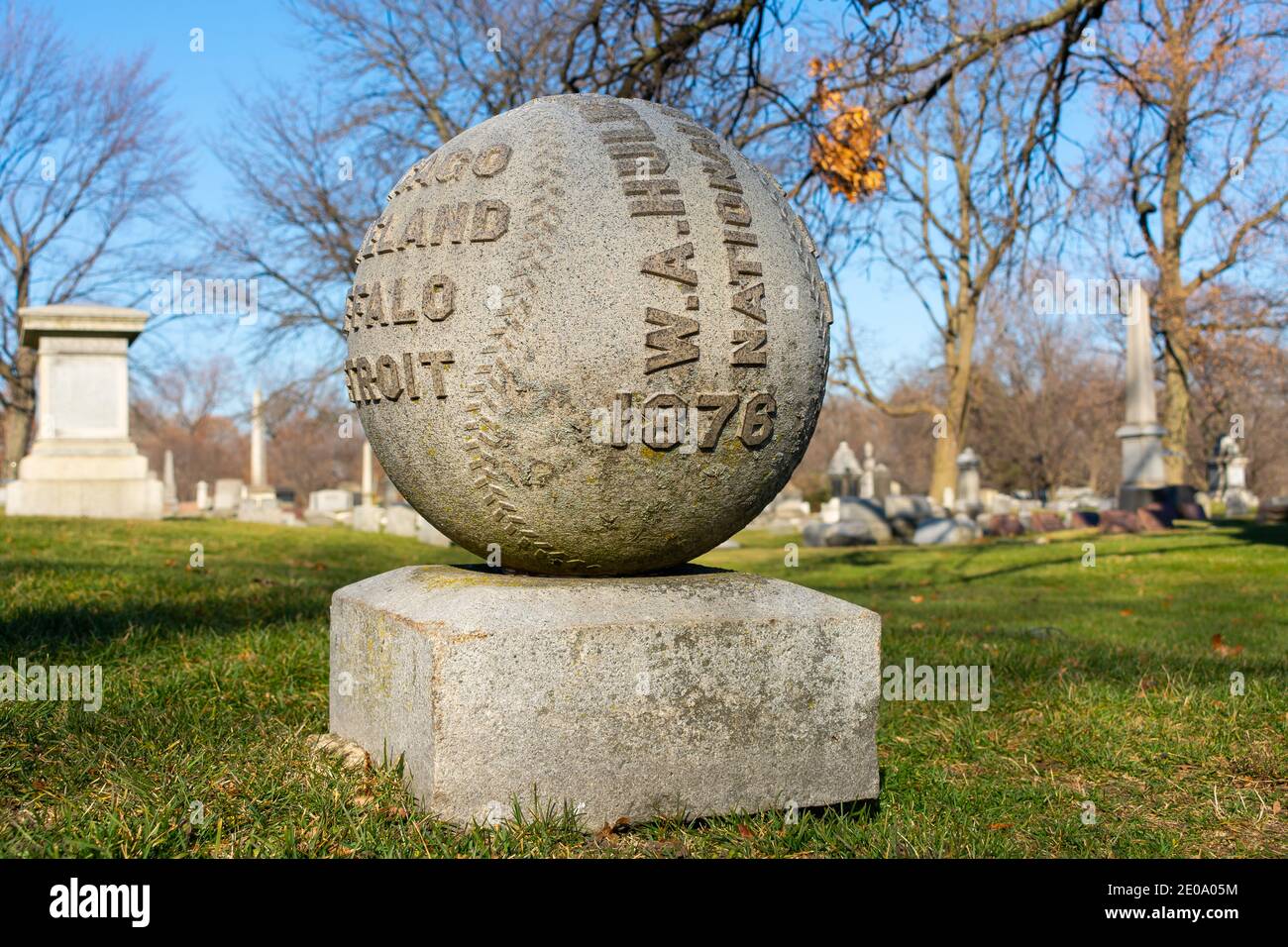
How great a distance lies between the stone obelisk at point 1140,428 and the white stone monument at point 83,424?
17026mm

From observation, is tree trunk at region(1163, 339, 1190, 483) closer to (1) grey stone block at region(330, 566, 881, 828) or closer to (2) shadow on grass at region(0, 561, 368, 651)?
(2) shadow on grass at region(0, 561, 368, 651)

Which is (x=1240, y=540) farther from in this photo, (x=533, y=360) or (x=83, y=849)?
(x=83, y=849)

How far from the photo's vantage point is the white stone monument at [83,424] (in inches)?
545

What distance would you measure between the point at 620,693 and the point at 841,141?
555 cm

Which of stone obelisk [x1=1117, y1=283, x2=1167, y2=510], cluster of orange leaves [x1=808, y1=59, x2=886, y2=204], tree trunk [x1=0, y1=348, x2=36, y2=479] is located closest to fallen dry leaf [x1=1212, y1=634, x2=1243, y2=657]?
cluster of orange leaves [x1=808, y1=59, x2=886, y2=204]

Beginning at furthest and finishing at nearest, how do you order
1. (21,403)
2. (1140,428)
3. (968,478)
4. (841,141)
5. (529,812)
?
(968,478)
(21,403)
(1140,428)
(841,141)
(529,812)

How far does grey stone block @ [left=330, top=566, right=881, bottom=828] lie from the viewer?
316 centimetres

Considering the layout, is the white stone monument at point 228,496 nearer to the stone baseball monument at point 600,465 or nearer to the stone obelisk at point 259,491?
the stone obelisk at point 259,491

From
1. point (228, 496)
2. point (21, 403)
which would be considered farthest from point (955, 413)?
point (21, 403)

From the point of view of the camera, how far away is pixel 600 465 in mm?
3346

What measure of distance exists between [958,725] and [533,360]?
257cm

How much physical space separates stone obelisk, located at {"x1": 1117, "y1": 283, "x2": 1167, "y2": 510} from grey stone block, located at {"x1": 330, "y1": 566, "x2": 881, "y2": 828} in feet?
62.5

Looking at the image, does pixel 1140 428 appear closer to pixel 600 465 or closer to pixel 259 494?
pixel 600 465
